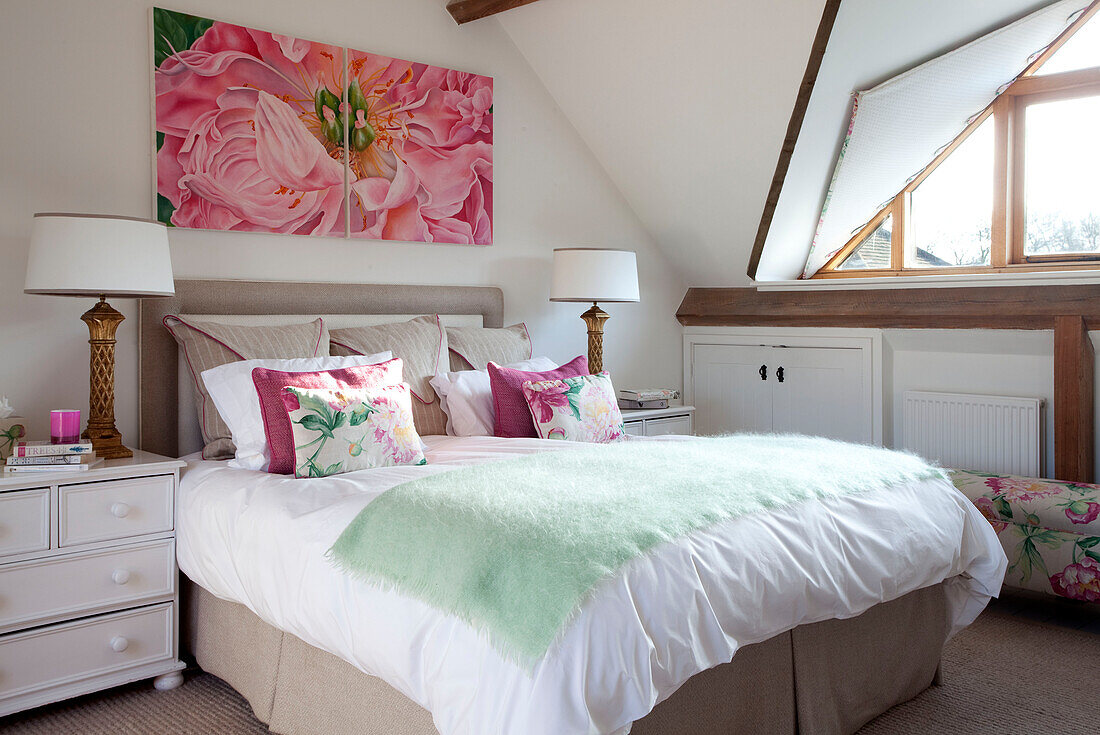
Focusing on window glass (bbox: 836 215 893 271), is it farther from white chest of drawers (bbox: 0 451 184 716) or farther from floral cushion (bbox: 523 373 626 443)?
white chest of drawers (bbox: 0 451 184 716)

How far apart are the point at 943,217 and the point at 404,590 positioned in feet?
11.2

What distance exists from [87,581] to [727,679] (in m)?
1.71

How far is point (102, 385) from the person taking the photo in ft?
8.74

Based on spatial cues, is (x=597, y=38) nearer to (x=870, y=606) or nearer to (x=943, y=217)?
(x=943, y=217)

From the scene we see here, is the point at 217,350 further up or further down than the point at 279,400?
further up

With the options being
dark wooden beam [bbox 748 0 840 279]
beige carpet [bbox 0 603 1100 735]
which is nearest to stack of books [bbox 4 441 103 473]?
beige carpet [bbox 0 603 1100 735]

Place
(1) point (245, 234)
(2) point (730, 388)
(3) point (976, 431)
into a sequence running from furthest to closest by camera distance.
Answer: (2) point (730, 388) → (3) point (976, 431) → (1) point (245, 234)

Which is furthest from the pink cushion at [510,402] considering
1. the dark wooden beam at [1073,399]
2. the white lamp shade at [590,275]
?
the dark wooden beam at [1073,399]

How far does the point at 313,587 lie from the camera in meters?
1.92

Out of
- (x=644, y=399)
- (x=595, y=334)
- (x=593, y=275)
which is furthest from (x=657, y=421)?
(x=593, y=275)

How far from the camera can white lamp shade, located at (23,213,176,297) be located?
2449 mm

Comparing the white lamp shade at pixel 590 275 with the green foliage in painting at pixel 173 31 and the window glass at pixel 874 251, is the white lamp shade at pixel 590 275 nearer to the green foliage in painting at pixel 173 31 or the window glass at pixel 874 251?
the window glass at pixel 874 251

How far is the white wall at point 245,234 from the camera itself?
277 centimetres

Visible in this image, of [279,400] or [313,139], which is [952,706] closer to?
[279,400]
